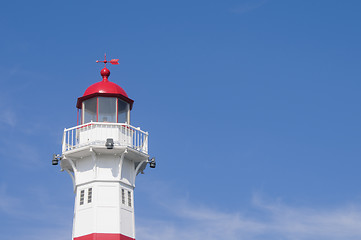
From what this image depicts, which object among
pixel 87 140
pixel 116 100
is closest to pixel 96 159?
pixel 87 140

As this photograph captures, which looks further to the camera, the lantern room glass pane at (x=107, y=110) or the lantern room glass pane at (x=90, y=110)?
the lantern room glass pane at (x=90, y=110)

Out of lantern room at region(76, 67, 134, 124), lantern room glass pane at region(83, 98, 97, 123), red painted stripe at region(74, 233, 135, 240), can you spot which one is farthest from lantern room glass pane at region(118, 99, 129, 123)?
red painted stripe at region(74, 233, 135, 240)

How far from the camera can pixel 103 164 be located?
44062 mm

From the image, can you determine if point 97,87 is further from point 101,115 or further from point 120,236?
point 120,236

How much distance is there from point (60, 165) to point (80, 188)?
6.57 feet

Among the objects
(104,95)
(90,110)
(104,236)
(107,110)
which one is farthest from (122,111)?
(104,236)

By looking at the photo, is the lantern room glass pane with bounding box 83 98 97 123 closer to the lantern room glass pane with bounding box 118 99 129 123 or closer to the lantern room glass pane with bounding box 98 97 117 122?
the lantern room glass pane with bounding box 98 97 117 122

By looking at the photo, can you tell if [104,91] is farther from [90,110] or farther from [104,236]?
[104,236]

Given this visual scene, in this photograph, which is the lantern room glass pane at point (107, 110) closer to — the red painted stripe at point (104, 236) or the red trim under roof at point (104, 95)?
the red trim under roof at point (104, 95)

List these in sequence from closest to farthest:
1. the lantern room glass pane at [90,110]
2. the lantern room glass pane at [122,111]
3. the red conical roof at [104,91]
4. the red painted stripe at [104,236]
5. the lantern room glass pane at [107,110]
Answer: the red painted stripe at [104,236]
the red conical roof at [104,91]
the lantern room glass pane at [107,110]
the lantern room glass pane at [90,110]
the lantern room glass pane at [122,111]

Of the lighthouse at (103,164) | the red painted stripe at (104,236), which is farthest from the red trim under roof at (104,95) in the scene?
the red painted stripe at (104,236)

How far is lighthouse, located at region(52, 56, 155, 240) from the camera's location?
42906 mm

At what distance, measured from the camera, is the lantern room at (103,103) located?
150ft

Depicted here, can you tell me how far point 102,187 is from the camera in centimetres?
4350
